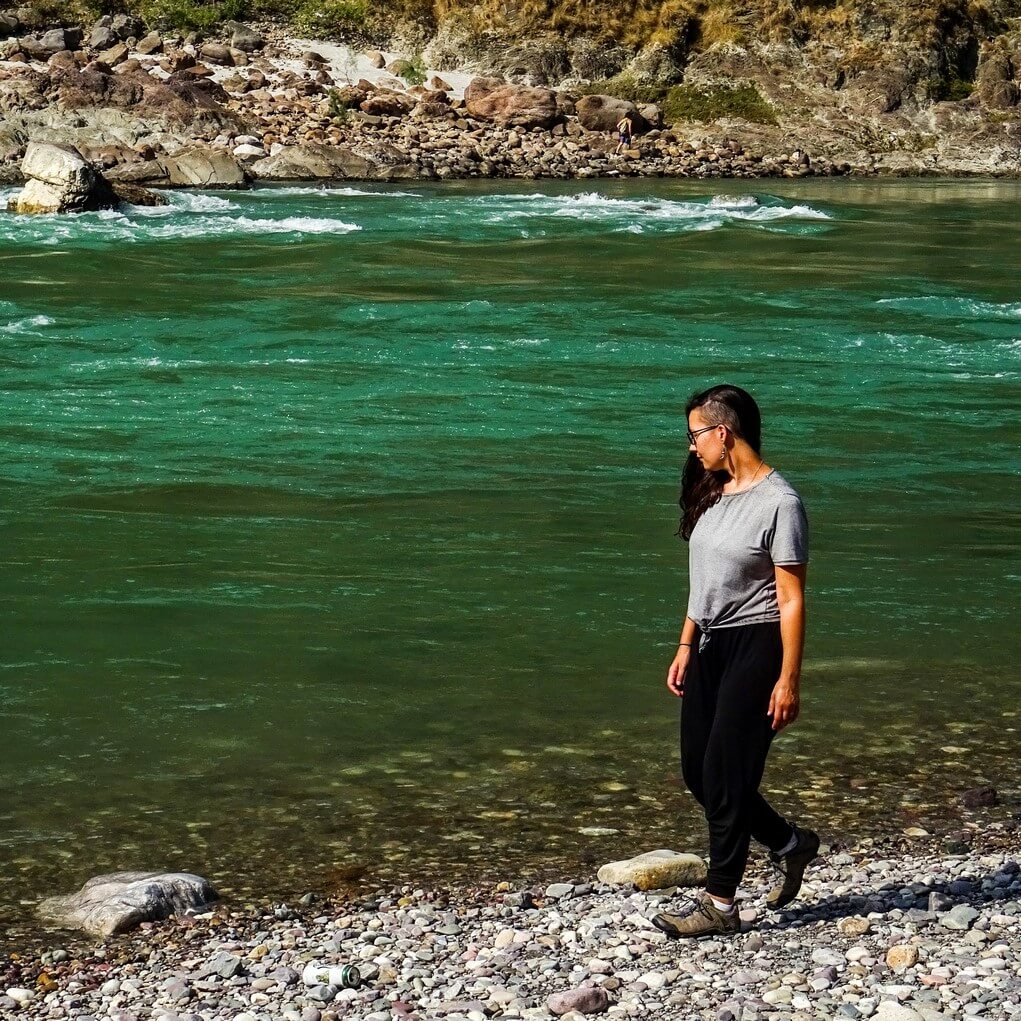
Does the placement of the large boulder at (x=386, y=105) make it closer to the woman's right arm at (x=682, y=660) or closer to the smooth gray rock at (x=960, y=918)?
the woman's right arm at (x=682, y=660)

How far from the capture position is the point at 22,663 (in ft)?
29.1

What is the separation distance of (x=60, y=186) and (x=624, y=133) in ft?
86.8

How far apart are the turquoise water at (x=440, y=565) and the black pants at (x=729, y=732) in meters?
1.21

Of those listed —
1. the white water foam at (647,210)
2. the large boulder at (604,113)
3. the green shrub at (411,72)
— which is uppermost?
the green shrub at (411,72)

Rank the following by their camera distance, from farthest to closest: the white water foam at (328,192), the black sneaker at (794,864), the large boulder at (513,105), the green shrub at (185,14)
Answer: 1. the green shrub at (185,14)
2. the large boulder at (513,105)
3. the white water foam at (328,192)
4. the black sneaker at (794,864)

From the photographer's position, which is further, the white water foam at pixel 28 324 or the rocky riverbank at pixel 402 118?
the rocky riverbank at pixel 402 118

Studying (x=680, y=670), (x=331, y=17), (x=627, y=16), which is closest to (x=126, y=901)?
(x=680, y=670)

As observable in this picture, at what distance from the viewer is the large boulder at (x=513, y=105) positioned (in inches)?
2186

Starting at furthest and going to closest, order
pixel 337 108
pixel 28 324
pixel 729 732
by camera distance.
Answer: pixel 337 108, pixel 28 324, pixel 729 732

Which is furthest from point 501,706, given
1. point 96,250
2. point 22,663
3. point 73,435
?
point 96,250

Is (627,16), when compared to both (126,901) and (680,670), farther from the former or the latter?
(126,901)

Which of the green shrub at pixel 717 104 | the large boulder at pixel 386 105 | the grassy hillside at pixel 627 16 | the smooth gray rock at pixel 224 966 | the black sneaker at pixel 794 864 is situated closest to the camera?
the smooth gray rock at pixel 224 966

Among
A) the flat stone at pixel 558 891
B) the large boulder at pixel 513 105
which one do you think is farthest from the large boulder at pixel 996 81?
the flat stone at pixel 558 891

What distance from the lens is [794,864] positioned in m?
5.63
